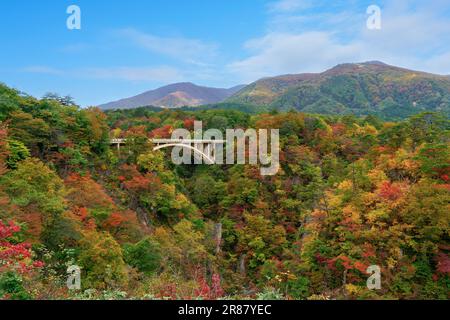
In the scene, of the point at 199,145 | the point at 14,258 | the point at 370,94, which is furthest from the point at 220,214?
the point at 370,94

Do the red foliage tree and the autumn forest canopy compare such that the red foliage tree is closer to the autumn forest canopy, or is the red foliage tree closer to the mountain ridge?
the autumn forest canopy

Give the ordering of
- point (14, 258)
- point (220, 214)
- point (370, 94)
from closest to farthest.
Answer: point (14, 258) < point (220, 214) < point (370, 94)

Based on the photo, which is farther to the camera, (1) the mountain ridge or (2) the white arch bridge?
(1) the mountain ridge

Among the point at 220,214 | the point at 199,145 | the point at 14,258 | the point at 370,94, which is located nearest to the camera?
the point at 14,258

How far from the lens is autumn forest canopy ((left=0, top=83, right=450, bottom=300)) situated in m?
10.2

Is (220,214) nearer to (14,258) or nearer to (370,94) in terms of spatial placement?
(14,258)

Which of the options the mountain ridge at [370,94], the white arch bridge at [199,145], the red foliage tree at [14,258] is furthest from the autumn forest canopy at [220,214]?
the mountain ridge at [370,94]

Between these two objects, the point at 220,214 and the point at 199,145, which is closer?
the point at 220,214

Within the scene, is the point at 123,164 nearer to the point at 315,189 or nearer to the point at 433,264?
the point at 315,189

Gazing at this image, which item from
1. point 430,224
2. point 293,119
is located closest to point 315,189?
point 293,119

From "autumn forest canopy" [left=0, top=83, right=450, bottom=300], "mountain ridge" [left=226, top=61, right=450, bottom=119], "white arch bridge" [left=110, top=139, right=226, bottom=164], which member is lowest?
"autumn forest canopy" [left=0, top=83, right=450, bottom=300]

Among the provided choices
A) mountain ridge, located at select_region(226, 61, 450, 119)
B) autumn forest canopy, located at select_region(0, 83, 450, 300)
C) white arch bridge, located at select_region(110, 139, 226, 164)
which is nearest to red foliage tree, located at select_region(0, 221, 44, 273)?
autumn forest canopy, located at select_region(0, 83, 450, 300)

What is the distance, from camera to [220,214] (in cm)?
2577

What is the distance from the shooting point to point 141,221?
2139 centimetres
